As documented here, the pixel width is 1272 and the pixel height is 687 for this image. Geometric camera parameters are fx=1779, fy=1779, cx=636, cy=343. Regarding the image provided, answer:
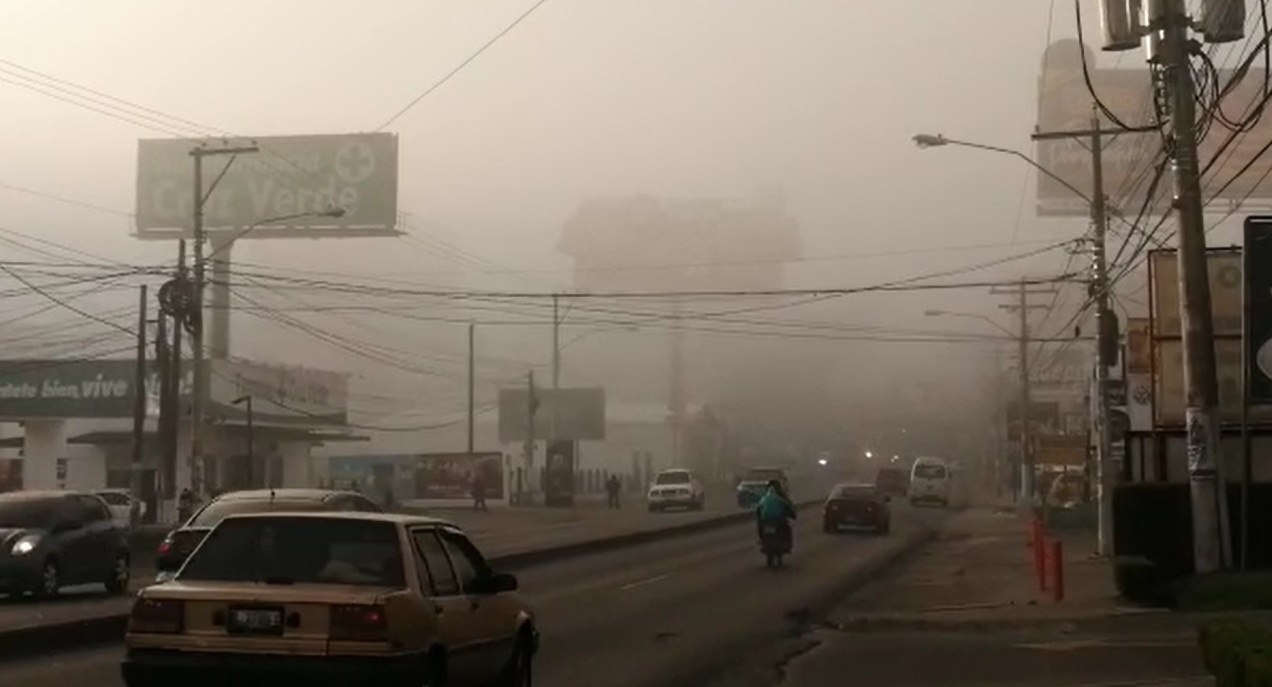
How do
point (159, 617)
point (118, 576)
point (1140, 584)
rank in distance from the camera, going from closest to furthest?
point (159, 617)
point (1140, 584)
point (118, 576)

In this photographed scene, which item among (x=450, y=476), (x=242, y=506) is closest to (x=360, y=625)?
(x=242, y=506)

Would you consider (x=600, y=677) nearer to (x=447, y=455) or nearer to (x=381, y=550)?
(x=381, y=550)

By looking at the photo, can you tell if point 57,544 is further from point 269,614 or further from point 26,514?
point 269,614

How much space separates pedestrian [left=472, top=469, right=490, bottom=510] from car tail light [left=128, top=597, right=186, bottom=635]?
6883 cm

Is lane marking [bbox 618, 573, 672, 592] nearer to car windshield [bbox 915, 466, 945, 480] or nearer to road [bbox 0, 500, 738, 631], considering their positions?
road [bbox 0, 500, 738, 631]

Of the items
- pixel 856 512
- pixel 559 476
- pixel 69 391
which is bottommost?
pixel 856 512

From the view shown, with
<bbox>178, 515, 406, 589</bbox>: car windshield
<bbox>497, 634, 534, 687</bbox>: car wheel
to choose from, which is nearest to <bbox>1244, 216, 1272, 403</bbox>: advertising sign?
<bbox>497, 634, 534, 687</bbox>: car wheel

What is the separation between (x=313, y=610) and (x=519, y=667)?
3.25 metres

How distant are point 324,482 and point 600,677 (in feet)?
232

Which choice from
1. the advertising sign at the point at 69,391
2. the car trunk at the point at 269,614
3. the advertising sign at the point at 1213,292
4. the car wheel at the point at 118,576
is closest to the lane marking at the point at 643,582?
the car wheel at the point at 118,576

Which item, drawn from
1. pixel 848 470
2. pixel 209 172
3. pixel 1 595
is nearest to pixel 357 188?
pixel 209 172

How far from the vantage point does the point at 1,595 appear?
26.2 metres

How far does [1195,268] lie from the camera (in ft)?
78.9

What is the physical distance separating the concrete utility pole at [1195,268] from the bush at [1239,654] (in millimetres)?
10968
